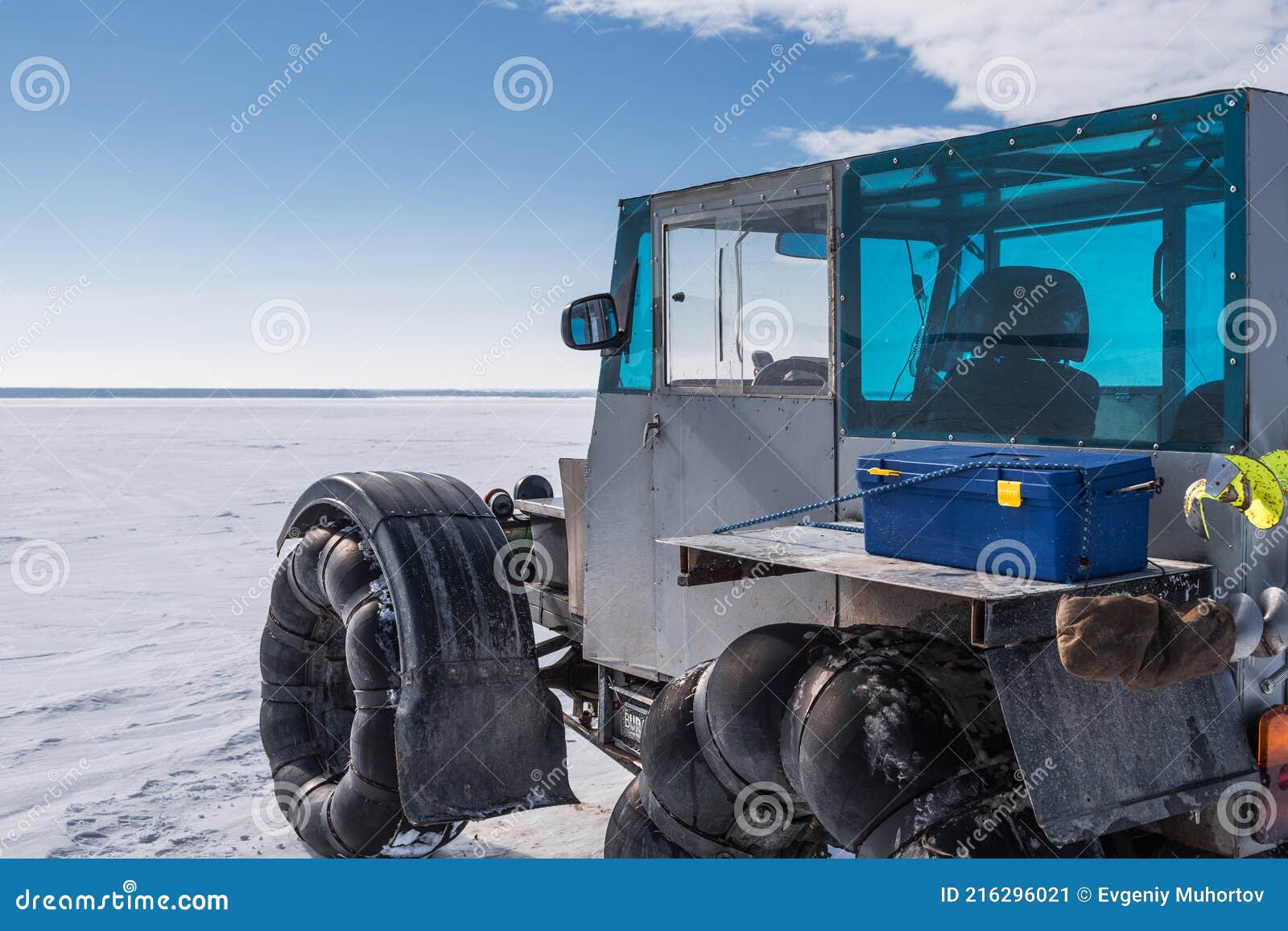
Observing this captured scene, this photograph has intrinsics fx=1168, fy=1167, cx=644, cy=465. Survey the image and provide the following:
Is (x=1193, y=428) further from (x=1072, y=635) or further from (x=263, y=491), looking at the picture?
(x=263, y=491)

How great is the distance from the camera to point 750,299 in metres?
3.99

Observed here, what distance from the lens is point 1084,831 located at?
2.51 metres

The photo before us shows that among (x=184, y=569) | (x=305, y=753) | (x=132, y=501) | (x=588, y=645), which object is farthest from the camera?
(x=132, y=501)

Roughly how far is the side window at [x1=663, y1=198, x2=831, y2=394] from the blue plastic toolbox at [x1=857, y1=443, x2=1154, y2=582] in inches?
32.4

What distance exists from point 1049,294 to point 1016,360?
0.63 feet

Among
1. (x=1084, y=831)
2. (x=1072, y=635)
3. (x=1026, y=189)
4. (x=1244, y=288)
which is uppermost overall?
(x=1026, y=189)

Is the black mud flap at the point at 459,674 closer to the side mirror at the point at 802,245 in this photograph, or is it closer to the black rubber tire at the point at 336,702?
the black rubber tire at the point at 336,702

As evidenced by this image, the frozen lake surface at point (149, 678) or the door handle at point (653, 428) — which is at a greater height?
the door handle at point (653, 428)

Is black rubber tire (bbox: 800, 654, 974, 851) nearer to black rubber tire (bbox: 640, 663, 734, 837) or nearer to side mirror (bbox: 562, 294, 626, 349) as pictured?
black rubber tire (bbox: 640, 663, 734, 837)

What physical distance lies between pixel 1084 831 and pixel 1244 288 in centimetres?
127

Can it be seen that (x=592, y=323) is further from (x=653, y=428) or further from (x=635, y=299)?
(x=653, y=428)

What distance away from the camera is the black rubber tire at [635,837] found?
3484 millimetres

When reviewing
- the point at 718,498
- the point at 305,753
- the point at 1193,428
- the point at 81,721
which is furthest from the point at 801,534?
the point at 81,721

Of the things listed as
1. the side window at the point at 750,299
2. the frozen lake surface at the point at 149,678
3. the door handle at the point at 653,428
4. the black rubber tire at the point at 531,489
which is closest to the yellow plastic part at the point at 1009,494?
the side window at the point at 750,299
